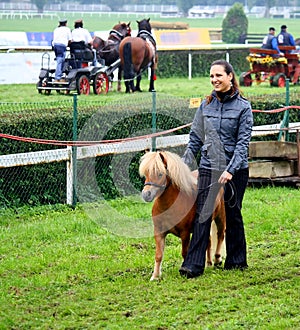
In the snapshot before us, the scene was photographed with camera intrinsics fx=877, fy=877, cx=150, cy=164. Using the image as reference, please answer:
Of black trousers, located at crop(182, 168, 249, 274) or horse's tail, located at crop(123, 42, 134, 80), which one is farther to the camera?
horse's tail, located at crop(123, 42, 134, 80)

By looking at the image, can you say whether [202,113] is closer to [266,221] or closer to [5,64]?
[266,221]

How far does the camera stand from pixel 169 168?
7.53 metres

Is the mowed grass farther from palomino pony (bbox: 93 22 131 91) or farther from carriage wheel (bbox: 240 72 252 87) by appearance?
carriage wheel (bbox: 240 72 252 87)

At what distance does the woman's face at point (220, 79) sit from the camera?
300 inches

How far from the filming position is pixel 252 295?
23.6 ft

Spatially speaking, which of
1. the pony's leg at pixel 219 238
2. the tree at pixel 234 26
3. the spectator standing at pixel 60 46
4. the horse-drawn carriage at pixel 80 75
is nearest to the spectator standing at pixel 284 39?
the horse-drawn carriage at pixel 80 75

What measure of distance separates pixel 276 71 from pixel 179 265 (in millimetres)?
19775

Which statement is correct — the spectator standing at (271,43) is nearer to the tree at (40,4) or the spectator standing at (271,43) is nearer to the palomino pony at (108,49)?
the palomino pony at (108,49)

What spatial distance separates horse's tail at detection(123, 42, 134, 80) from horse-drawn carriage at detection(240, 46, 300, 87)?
201 inches

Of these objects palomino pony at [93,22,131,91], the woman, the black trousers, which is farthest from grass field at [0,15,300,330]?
palomino pony at [93,22,131,91]

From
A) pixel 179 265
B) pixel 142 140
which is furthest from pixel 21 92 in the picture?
pixel 179 265

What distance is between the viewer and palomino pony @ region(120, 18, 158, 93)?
926 inches

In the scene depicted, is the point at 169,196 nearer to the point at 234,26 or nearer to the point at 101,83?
the point at 101,83

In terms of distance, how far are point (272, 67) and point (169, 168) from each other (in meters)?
20.5
